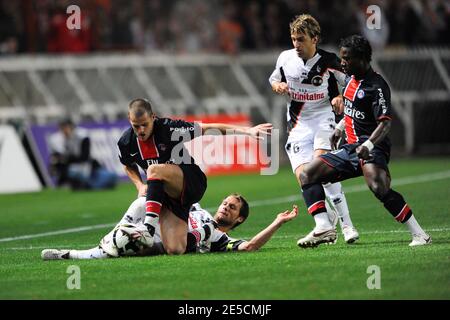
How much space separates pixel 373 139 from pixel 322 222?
102 centimetres

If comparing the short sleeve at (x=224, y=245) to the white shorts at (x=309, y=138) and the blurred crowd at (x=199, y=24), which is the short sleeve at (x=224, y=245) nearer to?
the white shorts at (x=309, y=138)

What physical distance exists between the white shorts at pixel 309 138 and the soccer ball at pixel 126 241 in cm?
263

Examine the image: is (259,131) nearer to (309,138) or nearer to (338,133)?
(338,133)

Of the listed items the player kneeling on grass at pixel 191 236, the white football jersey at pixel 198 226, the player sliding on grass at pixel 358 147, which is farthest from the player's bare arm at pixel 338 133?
the white football jersey at pixel 198 226

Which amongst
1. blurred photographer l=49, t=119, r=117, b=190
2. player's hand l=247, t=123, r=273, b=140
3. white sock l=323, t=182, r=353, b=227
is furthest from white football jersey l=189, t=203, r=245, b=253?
blurred photographer l=49, t=119, r=117, b=190

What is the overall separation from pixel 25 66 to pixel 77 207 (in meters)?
7.74

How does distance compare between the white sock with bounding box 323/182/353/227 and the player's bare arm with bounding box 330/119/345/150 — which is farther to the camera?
the white sock with bounding box 323/182/353/227

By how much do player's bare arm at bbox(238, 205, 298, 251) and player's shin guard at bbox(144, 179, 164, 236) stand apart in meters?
1.09

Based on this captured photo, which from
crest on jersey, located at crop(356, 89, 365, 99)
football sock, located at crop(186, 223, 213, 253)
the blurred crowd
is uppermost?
the blurred crowd

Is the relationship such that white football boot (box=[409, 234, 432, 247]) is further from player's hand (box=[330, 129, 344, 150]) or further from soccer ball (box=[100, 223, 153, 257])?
soccer ball (box=[100, 223, 153, 257])

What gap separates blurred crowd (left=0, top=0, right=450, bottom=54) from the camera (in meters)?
26.8

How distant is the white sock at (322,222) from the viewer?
442 inches

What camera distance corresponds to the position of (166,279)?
9.49 meters

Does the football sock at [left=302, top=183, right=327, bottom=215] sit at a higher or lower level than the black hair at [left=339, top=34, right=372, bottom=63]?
lower
